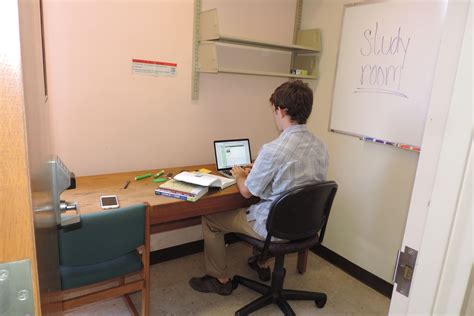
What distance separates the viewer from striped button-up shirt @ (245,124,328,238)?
1719 mm

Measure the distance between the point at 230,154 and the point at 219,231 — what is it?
59 cm

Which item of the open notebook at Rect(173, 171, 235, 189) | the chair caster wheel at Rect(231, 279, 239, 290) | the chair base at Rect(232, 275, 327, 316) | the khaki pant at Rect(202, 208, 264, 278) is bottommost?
the chair caster wheel at Rect(231, 279, 239, 290)

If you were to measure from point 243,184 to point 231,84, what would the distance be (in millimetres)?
961

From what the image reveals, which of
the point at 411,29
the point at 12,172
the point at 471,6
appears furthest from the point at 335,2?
the point at 12,172

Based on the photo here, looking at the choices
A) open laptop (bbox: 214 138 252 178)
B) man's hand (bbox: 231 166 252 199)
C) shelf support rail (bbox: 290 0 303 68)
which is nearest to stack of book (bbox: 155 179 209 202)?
man's hand (bbox: 231 166 252 199)

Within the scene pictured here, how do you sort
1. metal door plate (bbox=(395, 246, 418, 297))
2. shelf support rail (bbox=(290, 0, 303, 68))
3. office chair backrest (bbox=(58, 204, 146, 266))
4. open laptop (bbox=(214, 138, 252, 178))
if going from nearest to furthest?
metal door plate (bbox=(395, 246, 418, 297))
office chair backrest (bbox=(58, 204, 146, 266))
open laptop (bbox=(214, 138, 252, 178))
shelf support rail (bbox=(290, 0, 303, 68))

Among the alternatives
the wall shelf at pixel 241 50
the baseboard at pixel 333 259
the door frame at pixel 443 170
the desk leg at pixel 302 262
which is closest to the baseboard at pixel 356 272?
the baseboard at pixel 333 259

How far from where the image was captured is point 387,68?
2.13 m

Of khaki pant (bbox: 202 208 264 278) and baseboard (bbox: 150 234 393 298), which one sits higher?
khaki pant (bbox: 202 208 264 278)

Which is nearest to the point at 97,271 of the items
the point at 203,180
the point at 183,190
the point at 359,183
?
the point at 183,190

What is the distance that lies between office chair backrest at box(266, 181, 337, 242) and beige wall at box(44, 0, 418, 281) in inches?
25.6

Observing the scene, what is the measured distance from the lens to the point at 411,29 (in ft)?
6.52

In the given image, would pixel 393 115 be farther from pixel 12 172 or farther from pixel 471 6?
pixel 12 172

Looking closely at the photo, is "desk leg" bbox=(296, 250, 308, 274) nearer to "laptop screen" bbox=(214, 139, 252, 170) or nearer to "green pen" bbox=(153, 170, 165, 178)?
"laptop screen" bbox=(214, 139, 252, 170)
